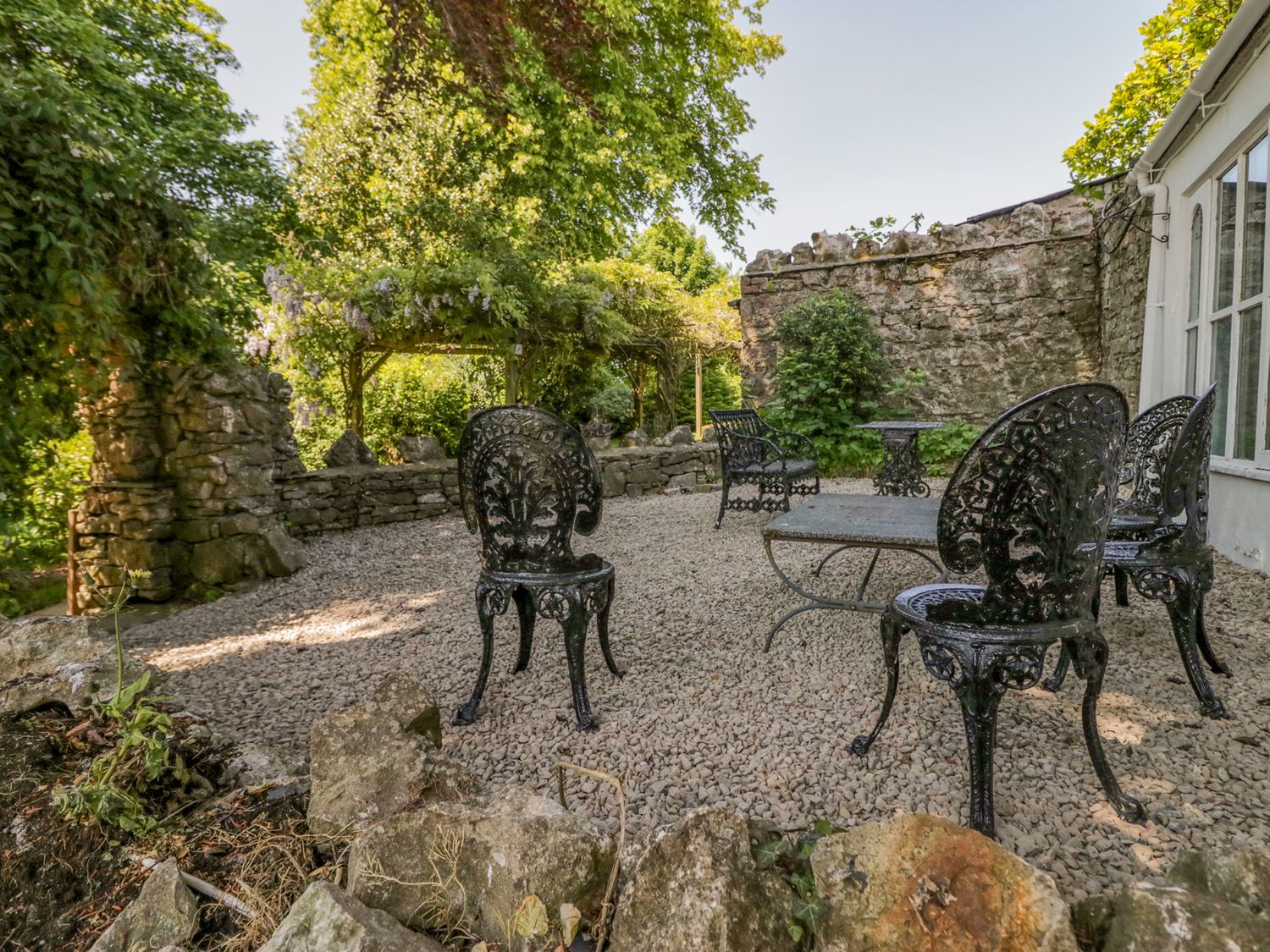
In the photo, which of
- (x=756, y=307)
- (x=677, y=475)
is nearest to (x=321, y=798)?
(x=677, y=475)

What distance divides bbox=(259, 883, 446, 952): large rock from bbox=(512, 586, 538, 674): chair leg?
4.78ft

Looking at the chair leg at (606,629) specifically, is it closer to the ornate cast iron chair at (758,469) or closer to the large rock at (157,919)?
the large rock at (157,919)

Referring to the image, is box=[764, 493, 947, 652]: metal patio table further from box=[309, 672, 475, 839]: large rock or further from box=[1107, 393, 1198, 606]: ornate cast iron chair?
box=[309, 672, 475, 839]: large rock

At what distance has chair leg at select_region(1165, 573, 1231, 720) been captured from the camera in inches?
78.5

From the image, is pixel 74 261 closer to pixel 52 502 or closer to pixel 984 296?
pixel 52 502

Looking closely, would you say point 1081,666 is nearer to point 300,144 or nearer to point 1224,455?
point 1224,455

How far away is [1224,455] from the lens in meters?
3.90

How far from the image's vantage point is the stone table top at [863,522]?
7.82ft

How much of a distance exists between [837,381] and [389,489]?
5631 mm

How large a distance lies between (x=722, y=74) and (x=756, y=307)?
596 cm

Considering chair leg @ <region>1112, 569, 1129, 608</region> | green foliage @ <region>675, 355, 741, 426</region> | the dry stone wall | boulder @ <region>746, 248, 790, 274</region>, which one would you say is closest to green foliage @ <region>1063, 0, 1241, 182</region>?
boulder @ <region>746, 248, 790, 274</region>

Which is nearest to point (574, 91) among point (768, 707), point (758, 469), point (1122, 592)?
point (758, 469)

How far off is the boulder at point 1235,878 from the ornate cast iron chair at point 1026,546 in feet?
1.74

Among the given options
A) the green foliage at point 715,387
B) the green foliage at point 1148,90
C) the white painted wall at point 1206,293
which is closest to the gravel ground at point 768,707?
the white painted wall at point 1206,293
